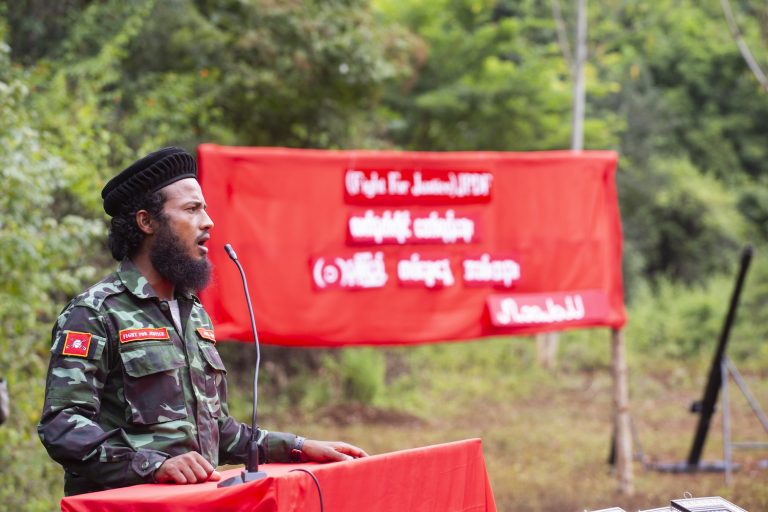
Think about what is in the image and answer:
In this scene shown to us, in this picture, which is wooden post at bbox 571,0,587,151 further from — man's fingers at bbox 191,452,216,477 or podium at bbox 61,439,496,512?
man's fingers at bbox 191,452,216,477

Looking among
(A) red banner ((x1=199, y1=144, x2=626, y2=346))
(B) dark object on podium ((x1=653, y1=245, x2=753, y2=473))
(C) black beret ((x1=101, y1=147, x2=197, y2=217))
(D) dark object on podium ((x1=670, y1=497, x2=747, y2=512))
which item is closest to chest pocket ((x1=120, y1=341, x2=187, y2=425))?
(C) black beret ((x1=101, y1=147, x2=197, y2=217))

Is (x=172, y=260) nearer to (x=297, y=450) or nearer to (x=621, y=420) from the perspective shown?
(x=297, y=450)

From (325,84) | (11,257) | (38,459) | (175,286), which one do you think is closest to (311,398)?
(325,84)

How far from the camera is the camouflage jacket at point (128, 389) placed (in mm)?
2770

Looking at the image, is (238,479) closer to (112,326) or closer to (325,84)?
(112,326)

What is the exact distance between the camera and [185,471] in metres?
2.71

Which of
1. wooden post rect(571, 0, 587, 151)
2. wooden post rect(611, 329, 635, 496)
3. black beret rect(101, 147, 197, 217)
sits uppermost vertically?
wooden post rect(571, 0, 587, 151)

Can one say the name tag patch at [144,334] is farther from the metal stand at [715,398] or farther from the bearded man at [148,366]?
the metal stand at [715,398]

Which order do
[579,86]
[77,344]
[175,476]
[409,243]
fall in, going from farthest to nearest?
[579,86], [409,243], [77,344], [175,476]

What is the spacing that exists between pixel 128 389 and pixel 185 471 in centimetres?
35

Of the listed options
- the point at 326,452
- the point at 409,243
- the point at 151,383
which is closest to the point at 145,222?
the point at 151,383

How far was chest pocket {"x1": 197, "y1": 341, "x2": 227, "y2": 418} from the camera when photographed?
3.12m

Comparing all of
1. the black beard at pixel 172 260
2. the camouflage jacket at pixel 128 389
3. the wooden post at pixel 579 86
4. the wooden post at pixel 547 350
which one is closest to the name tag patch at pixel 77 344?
the camouflage jacket at pixel 128 389

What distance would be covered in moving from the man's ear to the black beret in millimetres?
56
